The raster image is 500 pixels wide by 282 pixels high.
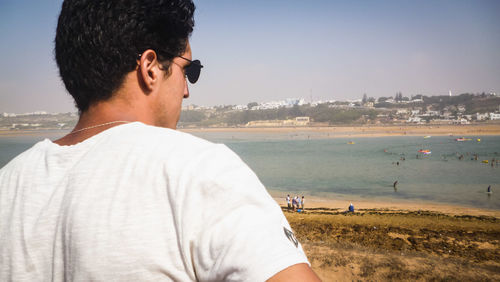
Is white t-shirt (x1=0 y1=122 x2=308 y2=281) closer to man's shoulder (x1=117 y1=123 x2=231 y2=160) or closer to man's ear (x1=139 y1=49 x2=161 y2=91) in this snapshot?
man's shoulder (x1=117 y1=123 x2=231 y2=160)

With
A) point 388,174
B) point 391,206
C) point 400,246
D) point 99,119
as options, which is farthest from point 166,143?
point 388,174

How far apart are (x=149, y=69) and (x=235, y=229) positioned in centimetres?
62

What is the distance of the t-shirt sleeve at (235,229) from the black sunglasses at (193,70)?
0.57 metres

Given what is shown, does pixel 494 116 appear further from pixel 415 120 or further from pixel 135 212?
pixel 135 212

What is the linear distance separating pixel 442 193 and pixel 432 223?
1370 cm

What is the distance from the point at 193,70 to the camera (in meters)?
1.20

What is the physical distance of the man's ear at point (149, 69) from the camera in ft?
3.06

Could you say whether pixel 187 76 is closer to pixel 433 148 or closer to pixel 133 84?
pixel 133 84

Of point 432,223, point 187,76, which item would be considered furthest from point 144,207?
point 432,223

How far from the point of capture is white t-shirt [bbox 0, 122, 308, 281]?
581mm

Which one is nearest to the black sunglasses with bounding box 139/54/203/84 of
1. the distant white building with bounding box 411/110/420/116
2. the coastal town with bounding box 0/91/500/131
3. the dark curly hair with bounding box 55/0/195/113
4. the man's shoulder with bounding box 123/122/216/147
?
the dark curly hair with bounding box 55/0/195/113

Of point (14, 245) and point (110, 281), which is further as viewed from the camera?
point (14, 245)

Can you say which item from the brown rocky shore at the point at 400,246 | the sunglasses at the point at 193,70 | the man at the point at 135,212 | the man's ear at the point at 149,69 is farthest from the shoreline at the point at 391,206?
the man at the point at 135,212

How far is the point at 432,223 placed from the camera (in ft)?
51.8
